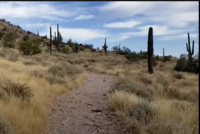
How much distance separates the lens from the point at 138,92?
9.57m

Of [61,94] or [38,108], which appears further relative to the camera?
[61,94]

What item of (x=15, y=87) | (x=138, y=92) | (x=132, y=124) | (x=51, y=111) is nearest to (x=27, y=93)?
(x=15, y=87)

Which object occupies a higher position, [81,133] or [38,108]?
[38,108]

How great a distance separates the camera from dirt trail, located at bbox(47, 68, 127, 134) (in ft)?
19.2

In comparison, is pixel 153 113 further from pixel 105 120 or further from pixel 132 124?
pixel 105 120

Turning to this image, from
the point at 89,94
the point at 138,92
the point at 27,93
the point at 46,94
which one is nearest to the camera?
the point at 27,93

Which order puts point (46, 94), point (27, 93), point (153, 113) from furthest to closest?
point (46, 94) < point (27, 93) < point (153, 113)

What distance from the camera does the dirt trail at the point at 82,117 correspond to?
5867 millimetres

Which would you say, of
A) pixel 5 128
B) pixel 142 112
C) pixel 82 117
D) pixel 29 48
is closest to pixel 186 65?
pixel 29 48

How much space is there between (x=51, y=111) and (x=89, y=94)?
3.15m

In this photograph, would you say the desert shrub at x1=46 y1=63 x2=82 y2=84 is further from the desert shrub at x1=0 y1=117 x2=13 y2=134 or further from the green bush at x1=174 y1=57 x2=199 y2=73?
the green bush at x1=174 y1=57 x2=199 y2=73

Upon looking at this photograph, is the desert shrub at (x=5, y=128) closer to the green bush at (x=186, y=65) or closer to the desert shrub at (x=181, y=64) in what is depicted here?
the green bush at (x=186, y=65)

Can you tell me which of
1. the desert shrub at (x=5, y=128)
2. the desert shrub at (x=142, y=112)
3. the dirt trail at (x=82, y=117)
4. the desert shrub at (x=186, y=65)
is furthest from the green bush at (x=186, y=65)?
the desert shrub at (x=5, y=128)

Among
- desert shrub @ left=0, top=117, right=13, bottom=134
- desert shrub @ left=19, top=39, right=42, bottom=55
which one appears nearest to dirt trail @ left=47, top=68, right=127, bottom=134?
desert shrub @ left=0, top=117, right=13, bottom=134
